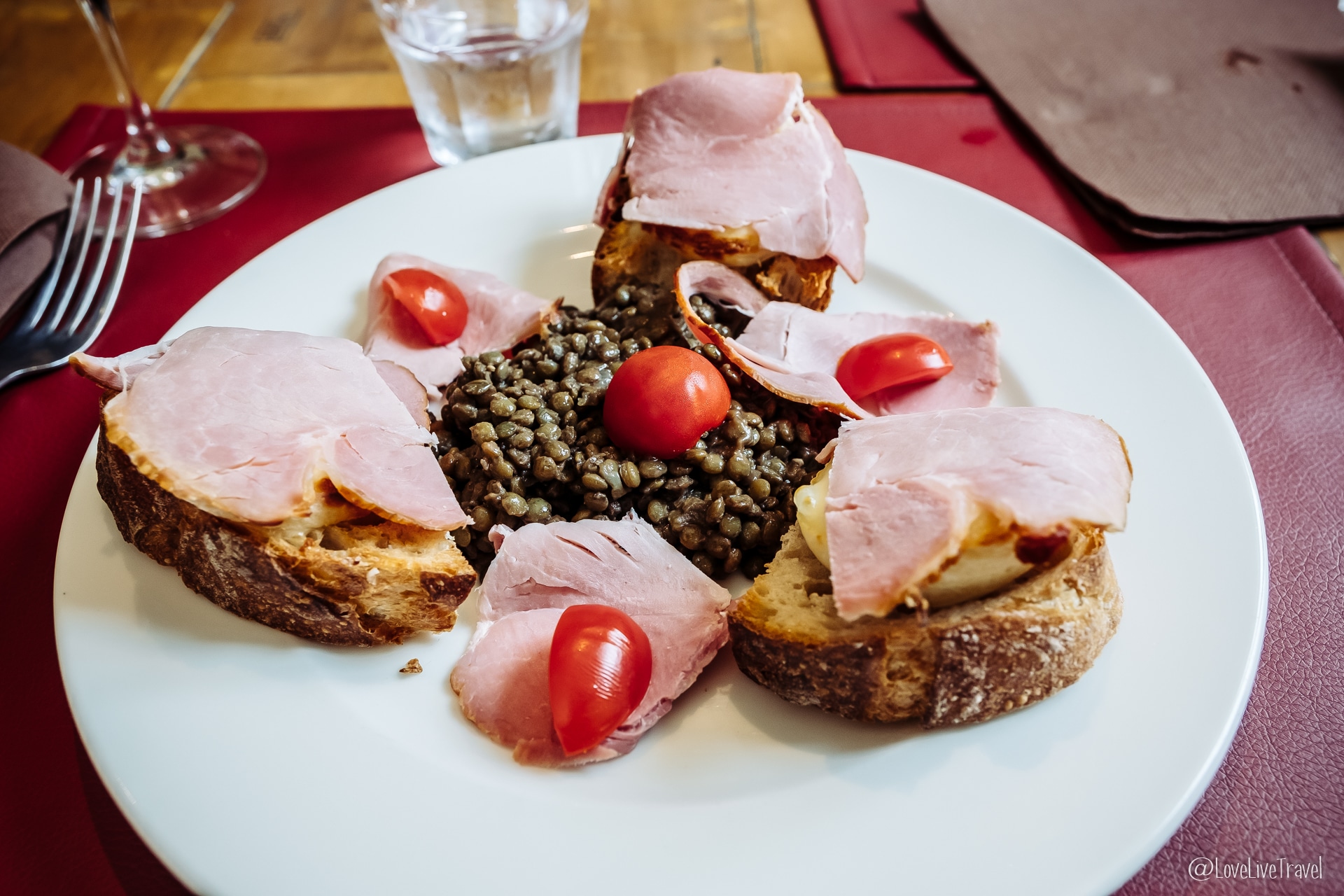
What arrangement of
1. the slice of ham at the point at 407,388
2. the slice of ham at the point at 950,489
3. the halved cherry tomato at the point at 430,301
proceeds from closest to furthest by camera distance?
the slice of ham at the point at 950,489, the slice of ham at the point at 407,388, the halved cherry tomato at the point at 430,301

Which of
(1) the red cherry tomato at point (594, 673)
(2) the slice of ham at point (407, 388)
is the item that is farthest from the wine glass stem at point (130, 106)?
(1) the red cherry tomato at point (594, 673)

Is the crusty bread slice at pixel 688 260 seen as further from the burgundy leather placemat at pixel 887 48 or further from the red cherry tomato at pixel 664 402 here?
the burgundy leather placemat at pixel 887 48

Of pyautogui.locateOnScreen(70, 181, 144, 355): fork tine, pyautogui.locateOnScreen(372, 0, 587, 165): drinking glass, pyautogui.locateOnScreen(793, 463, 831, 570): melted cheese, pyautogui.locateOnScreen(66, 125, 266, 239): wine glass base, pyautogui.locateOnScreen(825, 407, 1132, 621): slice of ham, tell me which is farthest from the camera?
pyautogui.locateOnScreen(66, 125, 266, 239): wine glass base

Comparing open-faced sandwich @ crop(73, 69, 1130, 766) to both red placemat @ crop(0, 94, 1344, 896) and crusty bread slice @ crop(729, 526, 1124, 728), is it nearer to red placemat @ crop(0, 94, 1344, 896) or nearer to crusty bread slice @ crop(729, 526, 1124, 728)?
crusty bread slice @ crop(729, 526, 1124, 728)

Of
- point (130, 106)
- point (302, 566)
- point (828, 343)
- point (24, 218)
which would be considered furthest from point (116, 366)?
point (130, 106)

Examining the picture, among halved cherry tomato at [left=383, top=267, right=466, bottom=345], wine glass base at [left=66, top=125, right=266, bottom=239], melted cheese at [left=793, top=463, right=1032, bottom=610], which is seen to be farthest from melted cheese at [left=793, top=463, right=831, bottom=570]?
wine glass base at [left=66, top=125, right=266, bottom=239]

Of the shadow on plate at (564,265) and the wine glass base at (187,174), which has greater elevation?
the wine glass base at (187,174)

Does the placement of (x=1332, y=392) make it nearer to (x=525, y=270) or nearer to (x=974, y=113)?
(x=974, y=113)
